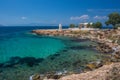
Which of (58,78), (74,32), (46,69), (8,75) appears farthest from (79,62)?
(74,32)

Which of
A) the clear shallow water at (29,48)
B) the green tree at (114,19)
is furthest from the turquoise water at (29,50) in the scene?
the green tree at (114,19)

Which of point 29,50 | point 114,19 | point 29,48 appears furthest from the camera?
point 114,19

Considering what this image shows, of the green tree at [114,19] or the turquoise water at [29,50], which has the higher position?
the green tree at [114,19]

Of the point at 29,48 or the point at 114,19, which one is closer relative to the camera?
the point at 29,48

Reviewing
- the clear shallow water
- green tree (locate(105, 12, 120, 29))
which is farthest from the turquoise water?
green tree (locate(105, 12, 120, 29))

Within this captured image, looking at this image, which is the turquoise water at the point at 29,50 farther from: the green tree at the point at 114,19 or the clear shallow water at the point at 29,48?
the green tree at the point at 114,19

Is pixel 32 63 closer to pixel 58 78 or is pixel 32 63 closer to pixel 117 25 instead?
pixel 58 78

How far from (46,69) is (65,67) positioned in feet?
13.1

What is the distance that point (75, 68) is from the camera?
128 ft

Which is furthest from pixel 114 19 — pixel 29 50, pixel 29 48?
pixel 29 50

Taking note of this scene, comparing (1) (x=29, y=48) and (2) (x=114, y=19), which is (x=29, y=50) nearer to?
(1) (x=29, y=48)

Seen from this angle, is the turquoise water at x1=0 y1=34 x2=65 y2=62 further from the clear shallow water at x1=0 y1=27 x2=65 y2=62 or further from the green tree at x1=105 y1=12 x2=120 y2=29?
the green tree at x1=105 y1=12 x2=120 y2=29

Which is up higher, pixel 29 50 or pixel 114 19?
pixel 114 19

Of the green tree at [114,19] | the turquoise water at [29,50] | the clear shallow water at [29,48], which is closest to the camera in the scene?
the turquoise water at [29,50]
